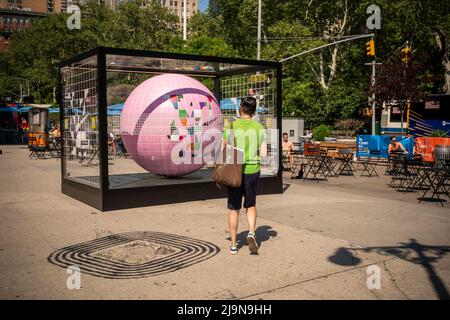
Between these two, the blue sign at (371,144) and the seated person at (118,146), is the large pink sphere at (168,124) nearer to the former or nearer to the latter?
the blue sign at (371,144)

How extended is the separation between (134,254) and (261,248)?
1.70 meters

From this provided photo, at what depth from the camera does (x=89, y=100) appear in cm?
934

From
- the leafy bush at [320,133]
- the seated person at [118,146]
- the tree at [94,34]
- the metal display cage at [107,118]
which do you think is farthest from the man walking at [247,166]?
the tree at [94,34]

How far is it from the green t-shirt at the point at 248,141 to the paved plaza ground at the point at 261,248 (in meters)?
1.16

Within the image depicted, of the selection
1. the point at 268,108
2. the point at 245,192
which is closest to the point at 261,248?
the point at 245,192

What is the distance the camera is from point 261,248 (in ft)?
20.0

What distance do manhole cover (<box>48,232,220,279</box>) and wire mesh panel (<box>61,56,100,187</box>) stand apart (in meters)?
3.02

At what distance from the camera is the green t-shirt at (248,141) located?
228 inches

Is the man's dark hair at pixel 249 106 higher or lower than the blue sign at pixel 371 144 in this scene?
higher

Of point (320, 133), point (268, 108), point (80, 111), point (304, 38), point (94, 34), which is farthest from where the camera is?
point (94, 34)

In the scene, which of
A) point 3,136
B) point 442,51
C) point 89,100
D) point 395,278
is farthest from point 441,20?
point 3,136

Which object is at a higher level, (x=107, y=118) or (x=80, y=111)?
(x=80, y=111)

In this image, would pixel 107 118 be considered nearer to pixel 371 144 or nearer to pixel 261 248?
pixel 261 248
